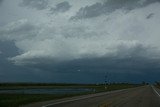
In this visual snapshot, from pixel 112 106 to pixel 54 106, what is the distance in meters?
4.15

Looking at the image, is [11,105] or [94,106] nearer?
[94,106]

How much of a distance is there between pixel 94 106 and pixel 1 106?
6.86m

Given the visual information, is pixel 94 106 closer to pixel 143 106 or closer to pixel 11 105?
pixel 143 106

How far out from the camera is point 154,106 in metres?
27.1

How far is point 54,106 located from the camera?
83.5ft

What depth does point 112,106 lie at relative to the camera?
25562mm

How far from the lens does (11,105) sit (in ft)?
87.9

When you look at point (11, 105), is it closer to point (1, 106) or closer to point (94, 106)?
point (1, 106)

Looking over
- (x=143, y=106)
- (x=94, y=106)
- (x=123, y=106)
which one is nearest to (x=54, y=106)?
(x=94, y=106)

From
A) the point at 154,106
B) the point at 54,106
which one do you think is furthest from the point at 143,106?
the point at 54,106

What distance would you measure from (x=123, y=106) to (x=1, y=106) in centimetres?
891

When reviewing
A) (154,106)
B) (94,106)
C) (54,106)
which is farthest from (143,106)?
(54,106)

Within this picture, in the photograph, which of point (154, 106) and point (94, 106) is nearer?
point (94, 106)

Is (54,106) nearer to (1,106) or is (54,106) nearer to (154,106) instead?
(1,106)
